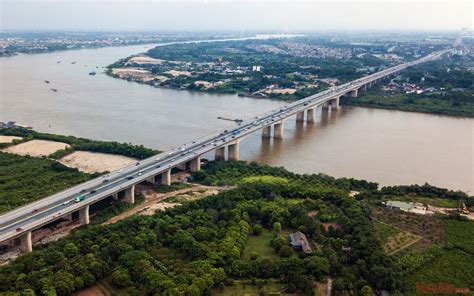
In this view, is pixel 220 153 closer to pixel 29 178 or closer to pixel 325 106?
pixel 29 178

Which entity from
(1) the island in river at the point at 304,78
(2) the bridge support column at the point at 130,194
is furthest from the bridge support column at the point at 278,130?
(1) the island in river at the point at 304,78

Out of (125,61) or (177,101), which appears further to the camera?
(125,61)

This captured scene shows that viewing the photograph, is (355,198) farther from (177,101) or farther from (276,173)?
(177,101)

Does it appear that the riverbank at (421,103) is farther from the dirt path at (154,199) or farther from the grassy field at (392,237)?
the dirt path at (154,199)

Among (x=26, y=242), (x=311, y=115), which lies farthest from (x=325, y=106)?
(x=26, y=242)

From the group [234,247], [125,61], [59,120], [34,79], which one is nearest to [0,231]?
[234,247]

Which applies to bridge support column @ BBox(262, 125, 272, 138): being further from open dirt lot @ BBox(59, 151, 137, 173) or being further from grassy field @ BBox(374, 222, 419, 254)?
grassy field @ BBox(374, 222, 419, 254)
